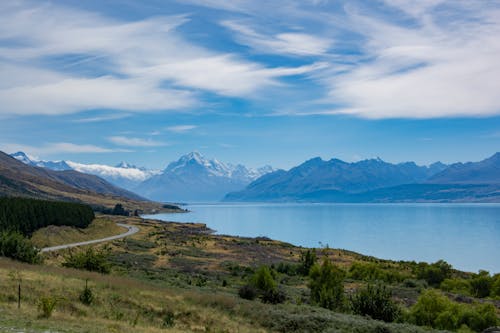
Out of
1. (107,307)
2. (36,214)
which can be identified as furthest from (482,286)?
(36,214)

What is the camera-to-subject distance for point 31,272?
28250 millimetres

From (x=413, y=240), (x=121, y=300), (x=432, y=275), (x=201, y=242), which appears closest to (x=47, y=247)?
(x=201, y=242)

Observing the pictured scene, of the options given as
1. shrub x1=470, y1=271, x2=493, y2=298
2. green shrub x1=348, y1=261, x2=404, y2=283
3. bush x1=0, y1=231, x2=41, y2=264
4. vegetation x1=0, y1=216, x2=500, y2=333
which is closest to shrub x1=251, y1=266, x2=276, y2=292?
vegetation x1=0, y1=216, x2=500, y2=333

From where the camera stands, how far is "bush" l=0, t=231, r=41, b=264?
1505 inches

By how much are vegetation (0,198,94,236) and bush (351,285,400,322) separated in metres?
55.4

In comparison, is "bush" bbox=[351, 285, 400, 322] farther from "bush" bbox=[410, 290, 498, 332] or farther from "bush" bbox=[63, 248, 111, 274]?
"bush" bbox=[63, 248, 111, 274]

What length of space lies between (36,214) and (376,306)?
70286 mm

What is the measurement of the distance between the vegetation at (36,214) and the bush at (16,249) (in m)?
30.7

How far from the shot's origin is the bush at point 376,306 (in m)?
28.8

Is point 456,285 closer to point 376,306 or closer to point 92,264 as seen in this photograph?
point 376,306

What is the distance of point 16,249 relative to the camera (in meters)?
38.8

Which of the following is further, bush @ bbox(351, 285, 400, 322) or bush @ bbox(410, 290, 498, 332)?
bush @ bbox(410, 290, 498, 332)

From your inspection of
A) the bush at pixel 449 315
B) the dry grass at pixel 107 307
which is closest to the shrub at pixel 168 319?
the dry grass at pixel 107 307

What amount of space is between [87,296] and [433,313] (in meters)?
22.9
